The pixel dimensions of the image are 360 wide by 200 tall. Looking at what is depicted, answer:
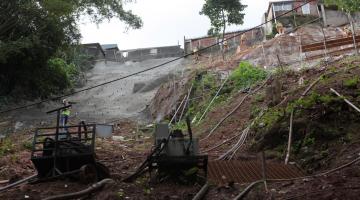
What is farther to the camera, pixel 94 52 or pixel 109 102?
pixel 94 52

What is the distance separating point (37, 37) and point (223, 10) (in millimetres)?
17449

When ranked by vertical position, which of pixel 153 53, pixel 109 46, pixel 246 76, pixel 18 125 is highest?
pixel 109 46

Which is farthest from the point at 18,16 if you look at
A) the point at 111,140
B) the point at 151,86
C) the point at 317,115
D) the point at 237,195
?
the point at 237,195

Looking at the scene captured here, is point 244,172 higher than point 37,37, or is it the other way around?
point 37,37

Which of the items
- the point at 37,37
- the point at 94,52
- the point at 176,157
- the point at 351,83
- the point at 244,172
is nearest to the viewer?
the point at 176,157

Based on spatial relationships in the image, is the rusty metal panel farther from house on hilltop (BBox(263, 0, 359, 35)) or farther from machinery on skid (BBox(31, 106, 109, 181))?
house on hilltop (BBox(263, 0, 359, 35))

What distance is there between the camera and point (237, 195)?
20.4 ft

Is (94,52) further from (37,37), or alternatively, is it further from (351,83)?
(351,83)

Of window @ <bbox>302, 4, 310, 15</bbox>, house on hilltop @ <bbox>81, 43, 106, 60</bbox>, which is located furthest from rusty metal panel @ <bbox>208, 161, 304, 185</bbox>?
house on hilltop @ <bbox>81, 43, 106, 60</bbox>

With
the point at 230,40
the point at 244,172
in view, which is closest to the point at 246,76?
the point at 244,172

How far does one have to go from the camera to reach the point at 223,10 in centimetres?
3275

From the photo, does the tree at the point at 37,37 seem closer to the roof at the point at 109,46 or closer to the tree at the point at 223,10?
the tree at the point at 223,10

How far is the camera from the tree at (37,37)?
17422 mm

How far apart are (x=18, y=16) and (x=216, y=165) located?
41.7 feet
